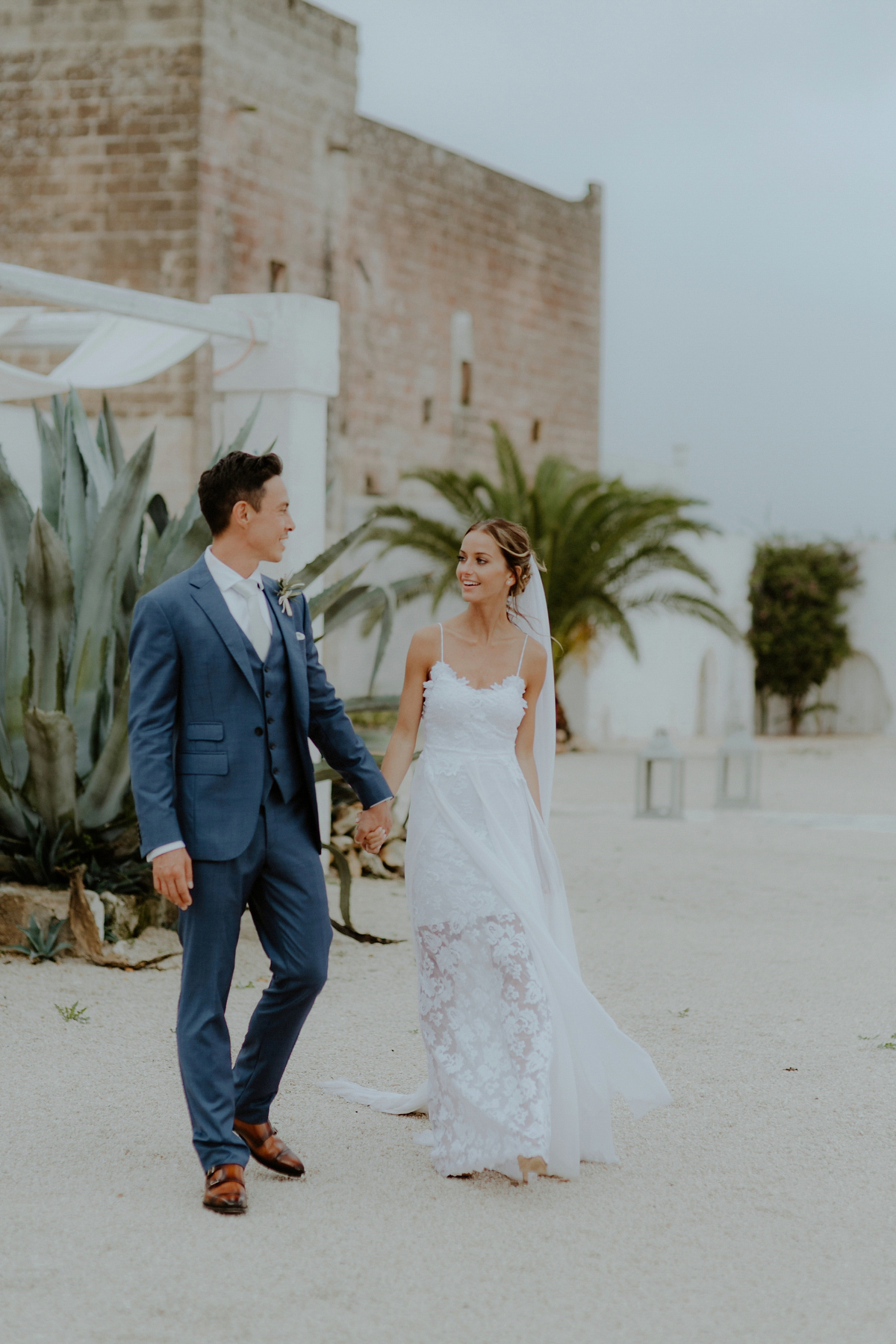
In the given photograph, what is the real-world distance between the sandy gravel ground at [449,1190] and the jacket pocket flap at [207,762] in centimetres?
95

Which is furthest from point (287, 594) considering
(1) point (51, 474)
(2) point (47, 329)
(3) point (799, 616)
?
(3) point (799, 616)

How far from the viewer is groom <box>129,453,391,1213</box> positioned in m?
3.38

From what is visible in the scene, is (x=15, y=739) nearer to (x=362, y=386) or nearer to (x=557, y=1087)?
(x=557, y=1087)

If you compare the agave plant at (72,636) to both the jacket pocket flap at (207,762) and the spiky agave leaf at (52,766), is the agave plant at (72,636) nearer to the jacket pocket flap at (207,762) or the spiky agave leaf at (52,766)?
the spiky agave leaf at (52,766)

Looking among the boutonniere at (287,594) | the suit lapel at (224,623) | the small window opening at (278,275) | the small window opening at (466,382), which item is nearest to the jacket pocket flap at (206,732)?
the suit lapel at (224,623)

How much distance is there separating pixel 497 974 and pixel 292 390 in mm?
4317

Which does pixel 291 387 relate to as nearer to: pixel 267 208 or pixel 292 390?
pixel 292 390

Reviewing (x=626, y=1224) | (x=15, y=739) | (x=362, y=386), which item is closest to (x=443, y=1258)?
(x=626, y=1224)

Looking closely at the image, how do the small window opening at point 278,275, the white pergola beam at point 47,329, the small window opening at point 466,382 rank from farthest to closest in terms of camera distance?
the small window opening at point 466,382 → the small window opening at point 278,275 → the white pergola beam at point 47,329

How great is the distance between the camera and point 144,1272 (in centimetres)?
303

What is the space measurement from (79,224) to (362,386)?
197 inches

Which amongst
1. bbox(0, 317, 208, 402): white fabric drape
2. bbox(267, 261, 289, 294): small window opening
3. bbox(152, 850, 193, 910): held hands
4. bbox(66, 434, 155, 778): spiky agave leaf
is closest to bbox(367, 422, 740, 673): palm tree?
bbox(267, 261, 289, 294): small window opening

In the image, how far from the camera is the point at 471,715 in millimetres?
3967

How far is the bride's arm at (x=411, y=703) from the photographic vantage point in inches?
159
